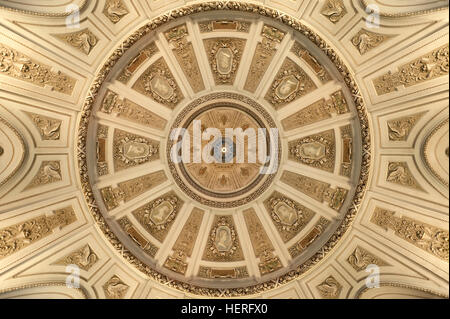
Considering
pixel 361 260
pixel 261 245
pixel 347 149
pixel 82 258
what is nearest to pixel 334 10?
pixel 347 149

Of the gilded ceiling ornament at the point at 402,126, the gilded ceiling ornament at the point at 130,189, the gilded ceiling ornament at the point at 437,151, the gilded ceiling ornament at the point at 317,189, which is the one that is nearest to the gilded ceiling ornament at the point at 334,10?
the gilded ceiling ornament at the point at 402,126

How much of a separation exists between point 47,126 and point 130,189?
335 centimetres

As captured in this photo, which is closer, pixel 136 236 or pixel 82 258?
pixel 82 258

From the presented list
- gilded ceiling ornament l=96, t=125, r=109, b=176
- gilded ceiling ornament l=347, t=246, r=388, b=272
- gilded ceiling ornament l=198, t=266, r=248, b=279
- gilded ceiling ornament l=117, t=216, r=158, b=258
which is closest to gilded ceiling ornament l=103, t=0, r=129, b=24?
gilded ceiling ornament l=96, t=125, r=109, b=176

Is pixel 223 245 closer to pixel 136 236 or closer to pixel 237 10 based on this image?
pixel 136 236

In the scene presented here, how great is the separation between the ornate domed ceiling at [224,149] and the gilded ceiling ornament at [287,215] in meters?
0.05

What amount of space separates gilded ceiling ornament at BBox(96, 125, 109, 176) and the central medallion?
2149mm

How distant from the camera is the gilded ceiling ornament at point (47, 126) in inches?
421

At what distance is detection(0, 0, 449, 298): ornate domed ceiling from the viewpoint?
33.5ft

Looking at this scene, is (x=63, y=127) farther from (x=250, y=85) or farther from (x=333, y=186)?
(x=333, y=186)

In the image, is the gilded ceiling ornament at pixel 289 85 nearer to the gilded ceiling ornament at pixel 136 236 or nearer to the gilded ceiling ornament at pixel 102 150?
the gilded ceiling ornament at pixel 102 150

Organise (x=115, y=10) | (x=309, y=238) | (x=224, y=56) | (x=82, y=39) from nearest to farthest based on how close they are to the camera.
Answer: (x=115, y=10), (x=82, y=39), (x=224, y=56), (x=309, y=238)

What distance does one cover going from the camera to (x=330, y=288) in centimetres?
1169

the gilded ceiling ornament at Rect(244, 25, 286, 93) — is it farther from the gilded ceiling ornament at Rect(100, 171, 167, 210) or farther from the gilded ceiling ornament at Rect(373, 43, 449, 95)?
the gilded ceiling ornament at Rect(100, 171, 167, 210)
